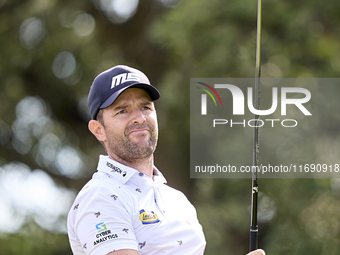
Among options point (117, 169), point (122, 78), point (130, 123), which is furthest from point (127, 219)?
point (122, 78)

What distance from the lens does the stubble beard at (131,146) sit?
181 cm

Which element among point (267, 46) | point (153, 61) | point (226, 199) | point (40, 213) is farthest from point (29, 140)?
point (267, 46)

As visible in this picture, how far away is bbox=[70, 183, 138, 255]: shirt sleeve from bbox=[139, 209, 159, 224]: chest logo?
0.03 metres

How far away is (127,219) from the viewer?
160 centimetres

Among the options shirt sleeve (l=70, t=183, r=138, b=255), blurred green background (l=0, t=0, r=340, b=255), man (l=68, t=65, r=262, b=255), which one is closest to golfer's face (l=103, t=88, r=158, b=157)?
man (l=68, t=65, r=262, b=255)

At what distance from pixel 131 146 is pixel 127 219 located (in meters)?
0.28

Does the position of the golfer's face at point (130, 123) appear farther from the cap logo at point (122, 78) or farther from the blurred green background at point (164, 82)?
the blurred green background at point (164, 82)

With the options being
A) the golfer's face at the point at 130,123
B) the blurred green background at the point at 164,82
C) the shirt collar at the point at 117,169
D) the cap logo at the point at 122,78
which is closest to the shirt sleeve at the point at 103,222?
the shirt collar at the point at 117,169

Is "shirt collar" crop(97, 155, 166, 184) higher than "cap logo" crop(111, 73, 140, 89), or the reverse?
"cap logo" crop(111, 73, 140, 89)

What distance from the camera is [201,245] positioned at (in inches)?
68.0

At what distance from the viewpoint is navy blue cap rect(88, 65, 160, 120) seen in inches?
70.1

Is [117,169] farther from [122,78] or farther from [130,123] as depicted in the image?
[122,78]

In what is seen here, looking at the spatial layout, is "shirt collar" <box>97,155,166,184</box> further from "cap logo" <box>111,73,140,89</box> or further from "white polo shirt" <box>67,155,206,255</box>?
"cap logo" <box>111,73,140,89</box>

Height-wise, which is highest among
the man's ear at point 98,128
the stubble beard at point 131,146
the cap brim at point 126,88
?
the cap brim at point 126,88
